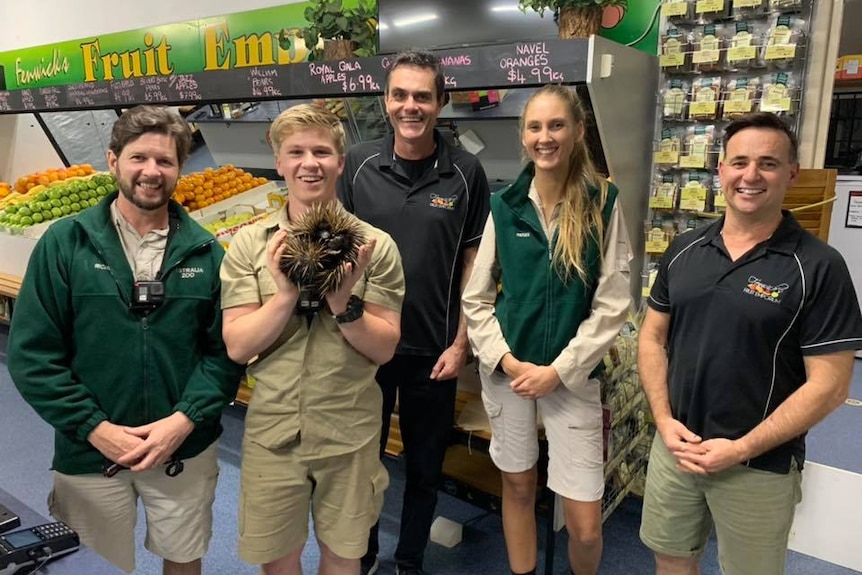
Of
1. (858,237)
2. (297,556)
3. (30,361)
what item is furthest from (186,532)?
(858,237)

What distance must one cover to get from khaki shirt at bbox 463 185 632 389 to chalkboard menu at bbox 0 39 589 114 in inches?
29.2

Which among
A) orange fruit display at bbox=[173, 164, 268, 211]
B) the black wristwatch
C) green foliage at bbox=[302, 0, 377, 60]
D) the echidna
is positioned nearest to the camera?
the echidna

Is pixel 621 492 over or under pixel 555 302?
under

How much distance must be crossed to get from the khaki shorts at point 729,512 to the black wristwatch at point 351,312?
36.6 inches

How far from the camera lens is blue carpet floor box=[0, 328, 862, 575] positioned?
2.53m

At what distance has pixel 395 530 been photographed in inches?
109

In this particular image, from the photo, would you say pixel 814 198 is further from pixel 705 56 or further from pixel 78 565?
pixel 78 565

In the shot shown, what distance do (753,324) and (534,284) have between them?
23.4 inches

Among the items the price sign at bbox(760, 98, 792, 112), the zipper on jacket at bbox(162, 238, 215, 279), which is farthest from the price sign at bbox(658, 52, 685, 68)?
the zipper on jacket at bbox(162, 238, 215, 279)

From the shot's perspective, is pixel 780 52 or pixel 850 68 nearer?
pixel 780 52

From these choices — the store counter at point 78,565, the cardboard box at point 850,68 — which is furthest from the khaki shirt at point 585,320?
the cardboard box at point 850,68

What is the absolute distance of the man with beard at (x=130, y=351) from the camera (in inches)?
62.4

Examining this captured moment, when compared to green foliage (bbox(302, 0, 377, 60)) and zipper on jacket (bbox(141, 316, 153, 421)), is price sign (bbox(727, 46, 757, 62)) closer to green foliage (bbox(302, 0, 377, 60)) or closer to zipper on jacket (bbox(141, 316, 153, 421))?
green foliage (bbox(302, 0, 377, 60))

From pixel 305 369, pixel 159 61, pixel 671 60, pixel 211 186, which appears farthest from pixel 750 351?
pixel 159 61
